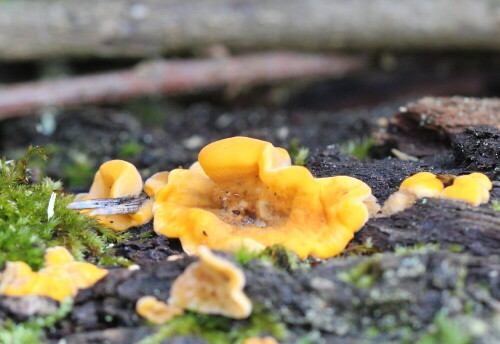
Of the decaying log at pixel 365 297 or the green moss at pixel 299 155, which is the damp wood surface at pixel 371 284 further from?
the green moss at pixel 299 155

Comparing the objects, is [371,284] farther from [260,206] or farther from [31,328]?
[31,328]

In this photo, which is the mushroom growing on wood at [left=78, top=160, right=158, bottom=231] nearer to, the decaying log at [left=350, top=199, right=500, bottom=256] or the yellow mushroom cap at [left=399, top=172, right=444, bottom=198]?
the decaying log at [left=350, top=199, right=500, bottom=256]

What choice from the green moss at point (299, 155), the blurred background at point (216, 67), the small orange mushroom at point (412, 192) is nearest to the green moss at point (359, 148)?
the green moss at point (299, 155)

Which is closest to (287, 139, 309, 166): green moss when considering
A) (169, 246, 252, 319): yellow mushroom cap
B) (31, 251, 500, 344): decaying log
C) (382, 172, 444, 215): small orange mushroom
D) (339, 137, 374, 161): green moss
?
(339, 137, 374, 161): green moss

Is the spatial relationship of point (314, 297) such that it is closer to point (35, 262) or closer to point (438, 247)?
point (438, 247)

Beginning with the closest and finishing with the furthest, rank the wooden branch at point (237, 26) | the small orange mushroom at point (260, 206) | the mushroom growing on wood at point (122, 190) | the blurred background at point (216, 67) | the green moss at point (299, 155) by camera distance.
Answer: the small orange mushroom at point (260, 206) → the mushroom growing on wood at point (122, 190) → the green moss at point (299, 155) → the blurred background at point (216, 67) → the wooden branch at point (237, 26)

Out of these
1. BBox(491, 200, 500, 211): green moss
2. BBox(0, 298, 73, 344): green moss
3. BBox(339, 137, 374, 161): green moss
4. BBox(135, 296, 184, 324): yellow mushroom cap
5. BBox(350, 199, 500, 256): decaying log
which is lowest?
BBox(0, 298, 73, 344): green moss
